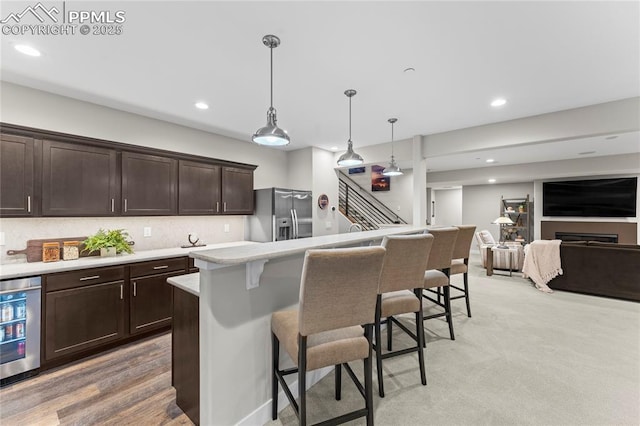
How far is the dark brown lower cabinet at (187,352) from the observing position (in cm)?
168

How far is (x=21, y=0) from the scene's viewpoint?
1801 mm

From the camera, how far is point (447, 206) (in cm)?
1094

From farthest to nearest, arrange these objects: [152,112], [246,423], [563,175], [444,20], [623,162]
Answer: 1. [563,175]
2. [623,162]
3. [152,112]
4. [444,20]
5. [246,423]

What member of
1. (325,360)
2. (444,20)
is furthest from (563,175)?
(325,360)

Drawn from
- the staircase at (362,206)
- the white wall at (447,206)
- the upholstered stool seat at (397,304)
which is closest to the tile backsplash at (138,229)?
the upholstered stool seat at (397,304)

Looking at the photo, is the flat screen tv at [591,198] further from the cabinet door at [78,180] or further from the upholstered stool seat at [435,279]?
the cabinet door at [78,180]

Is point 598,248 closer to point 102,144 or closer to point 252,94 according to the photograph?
point 252,94

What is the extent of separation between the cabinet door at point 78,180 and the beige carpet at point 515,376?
2.96m

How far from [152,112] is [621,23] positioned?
4.75 metres

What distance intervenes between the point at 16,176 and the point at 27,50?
1148mm
